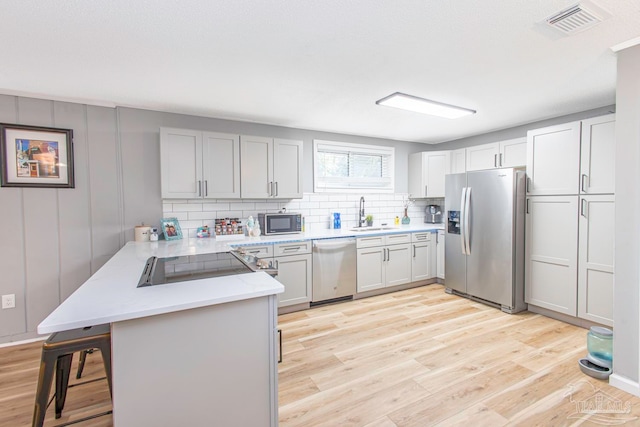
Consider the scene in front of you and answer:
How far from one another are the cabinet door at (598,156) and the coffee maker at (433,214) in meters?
2.25

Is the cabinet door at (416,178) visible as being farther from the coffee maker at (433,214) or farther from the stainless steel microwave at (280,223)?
the stainless steel microwave at (280,223)

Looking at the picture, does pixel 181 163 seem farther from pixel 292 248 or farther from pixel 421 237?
pixel 421 237

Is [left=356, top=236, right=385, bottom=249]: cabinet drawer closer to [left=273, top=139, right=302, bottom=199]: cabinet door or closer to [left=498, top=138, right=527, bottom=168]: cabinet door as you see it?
[left=273, top=139, right=302, bottom=199]: cabinet door

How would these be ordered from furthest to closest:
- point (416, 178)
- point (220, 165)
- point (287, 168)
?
point (416, 178) → point (287, 168) → point (220, 165)

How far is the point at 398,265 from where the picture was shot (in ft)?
14.1

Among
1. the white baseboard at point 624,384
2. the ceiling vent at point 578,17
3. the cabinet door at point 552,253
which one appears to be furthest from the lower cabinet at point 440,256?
the ceiling vent at point 578,17

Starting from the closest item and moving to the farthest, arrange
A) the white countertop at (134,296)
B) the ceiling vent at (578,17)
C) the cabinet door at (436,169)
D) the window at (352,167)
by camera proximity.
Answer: the white countertop at (134,296)
the ceiling vent at (578,17)
the window at (352,167)
the cabinet door at (436,169)

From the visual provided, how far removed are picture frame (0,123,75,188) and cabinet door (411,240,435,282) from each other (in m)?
4.19

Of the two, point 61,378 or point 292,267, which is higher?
point 292,267

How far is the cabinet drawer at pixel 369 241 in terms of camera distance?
395cm

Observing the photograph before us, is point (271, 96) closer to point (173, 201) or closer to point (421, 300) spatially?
point (173, 201)

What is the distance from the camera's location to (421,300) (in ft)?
13.0

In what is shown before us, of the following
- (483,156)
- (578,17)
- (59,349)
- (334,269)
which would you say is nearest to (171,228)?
(334,269)

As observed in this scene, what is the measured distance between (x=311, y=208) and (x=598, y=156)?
10.4ft
